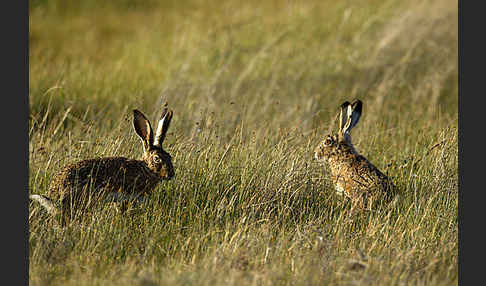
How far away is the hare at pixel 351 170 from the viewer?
580cm

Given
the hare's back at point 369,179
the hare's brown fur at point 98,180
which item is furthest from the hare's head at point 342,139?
the hare's brown fur at point 98,180

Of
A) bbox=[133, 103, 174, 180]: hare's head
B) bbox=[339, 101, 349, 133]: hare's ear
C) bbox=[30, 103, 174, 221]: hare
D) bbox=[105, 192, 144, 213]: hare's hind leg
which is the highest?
bbox=[339, 101, 349, 133]: hare's ear

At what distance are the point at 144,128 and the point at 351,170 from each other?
1865 mm

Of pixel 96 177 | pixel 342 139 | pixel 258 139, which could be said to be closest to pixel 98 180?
pixel 96 177

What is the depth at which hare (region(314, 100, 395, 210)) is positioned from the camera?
19.0ft

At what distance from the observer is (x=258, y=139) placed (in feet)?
24.9

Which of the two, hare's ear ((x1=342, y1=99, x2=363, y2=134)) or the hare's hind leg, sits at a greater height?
hare's ear ((x1=342, y1=99, x2=363, y2=134))

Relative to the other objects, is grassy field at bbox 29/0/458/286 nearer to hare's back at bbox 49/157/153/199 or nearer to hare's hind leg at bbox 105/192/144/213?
hare's hind leg at bbox 105/192/144/213

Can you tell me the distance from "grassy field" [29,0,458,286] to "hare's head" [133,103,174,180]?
1.09 ft

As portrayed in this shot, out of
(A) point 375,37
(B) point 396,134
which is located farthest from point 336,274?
(A) point 375,37

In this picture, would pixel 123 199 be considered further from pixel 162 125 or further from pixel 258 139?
pixel 258 139

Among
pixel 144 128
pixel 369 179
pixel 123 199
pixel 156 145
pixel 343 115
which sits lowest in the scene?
pixel 123 199

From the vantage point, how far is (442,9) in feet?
38.7

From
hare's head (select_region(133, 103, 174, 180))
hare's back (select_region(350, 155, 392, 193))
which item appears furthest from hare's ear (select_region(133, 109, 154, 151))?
hare's back (select_region(350, 155, 392, 193))
